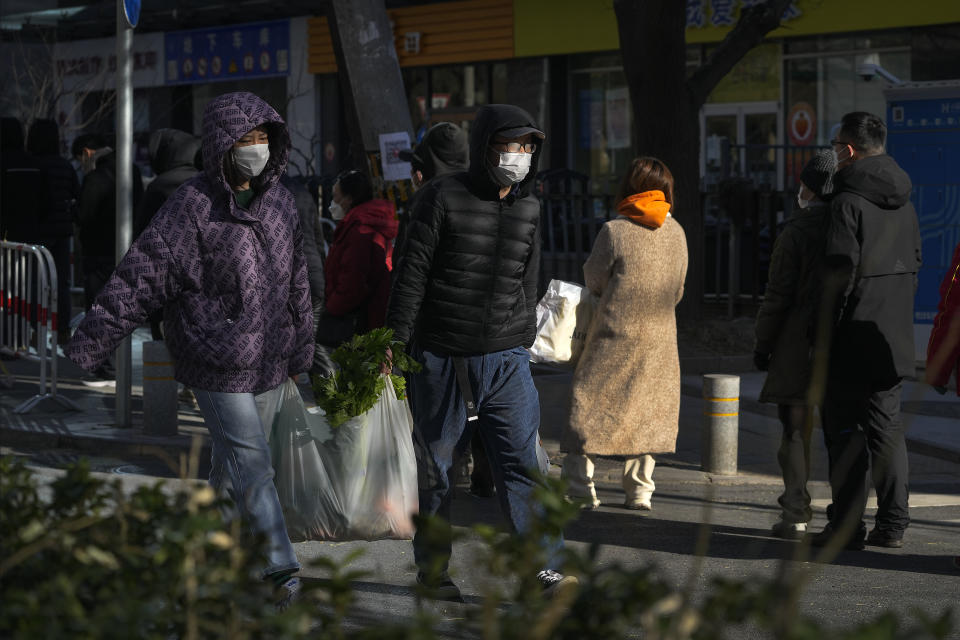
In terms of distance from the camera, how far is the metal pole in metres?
8.81

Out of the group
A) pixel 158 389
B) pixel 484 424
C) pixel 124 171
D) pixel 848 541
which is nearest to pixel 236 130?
pixel 484 424

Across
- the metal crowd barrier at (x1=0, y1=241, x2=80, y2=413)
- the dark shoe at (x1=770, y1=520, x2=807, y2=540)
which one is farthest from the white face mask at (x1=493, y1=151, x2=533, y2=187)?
the metal crowd barrier at (x1=0, y1=241, x2=80, y2=413)

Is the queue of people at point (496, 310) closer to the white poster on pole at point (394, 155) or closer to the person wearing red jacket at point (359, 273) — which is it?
the person wearing red jacket at point (359, 273)

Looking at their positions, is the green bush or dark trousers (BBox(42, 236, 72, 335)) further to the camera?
dark trousers (BBox(42, 236, 72, 335))

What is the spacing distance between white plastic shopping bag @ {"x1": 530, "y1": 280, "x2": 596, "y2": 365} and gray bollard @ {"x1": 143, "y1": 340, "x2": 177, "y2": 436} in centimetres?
277

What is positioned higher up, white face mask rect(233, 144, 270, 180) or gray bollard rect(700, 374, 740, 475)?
white face mask rect(233, 144, 270, 180)

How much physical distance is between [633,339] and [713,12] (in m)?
15.2

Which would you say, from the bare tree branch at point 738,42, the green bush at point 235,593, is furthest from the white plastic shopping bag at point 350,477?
the bare tree branch at point 738,42

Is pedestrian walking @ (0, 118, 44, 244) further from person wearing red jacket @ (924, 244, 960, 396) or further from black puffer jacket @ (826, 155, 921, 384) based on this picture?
person wearing red jacket @ (924, 244, 960, 396)

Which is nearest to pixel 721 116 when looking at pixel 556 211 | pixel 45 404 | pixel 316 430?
pixel 556 211

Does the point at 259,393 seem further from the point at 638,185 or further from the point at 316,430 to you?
the point at 638,185

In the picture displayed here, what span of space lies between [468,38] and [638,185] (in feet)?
60.7

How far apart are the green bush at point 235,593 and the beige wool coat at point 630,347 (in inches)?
168

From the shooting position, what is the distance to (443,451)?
5.30m
